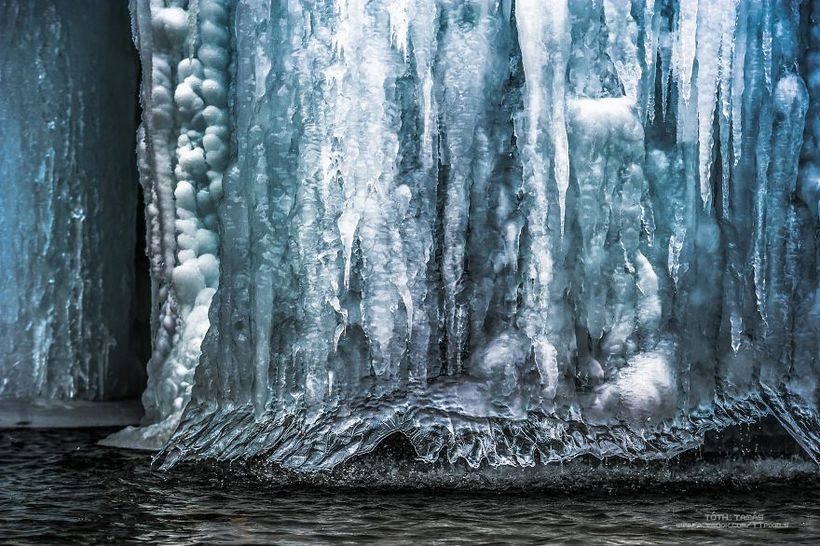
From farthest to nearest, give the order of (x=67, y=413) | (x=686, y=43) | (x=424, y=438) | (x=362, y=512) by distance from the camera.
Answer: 1. (x=67, y=413)
2. (x=686, y=43)
3. (x=424, y=438)
4. (x=362, y=512)

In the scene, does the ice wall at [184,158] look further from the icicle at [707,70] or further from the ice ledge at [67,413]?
the icicle at [707,70]

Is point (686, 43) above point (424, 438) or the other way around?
above

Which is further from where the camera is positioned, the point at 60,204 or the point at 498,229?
the point at 60,204

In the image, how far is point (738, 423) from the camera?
336 cm

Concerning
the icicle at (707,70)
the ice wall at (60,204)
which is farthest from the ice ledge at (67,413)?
the icicle at (707,70)

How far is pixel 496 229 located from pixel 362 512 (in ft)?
4.16

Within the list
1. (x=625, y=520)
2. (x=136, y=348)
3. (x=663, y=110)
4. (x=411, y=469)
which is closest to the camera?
(x=625, y=520)

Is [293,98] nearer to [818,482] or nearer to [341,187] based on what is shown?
[341,187]

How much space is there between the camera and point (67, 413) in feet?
15.0

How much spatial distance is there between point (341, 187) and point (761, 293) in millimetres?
1538

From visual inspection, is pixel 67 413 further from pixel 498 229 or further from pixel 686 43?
pixel 686 43

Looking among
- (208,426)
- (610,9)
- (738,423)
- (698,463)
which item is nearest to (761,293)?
(738,423)

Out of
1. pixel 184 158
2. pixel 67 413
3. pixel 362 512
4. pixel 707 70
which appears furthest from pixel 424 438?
pixel 67 413

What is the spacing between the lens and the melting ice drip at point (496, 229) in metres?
3.31
